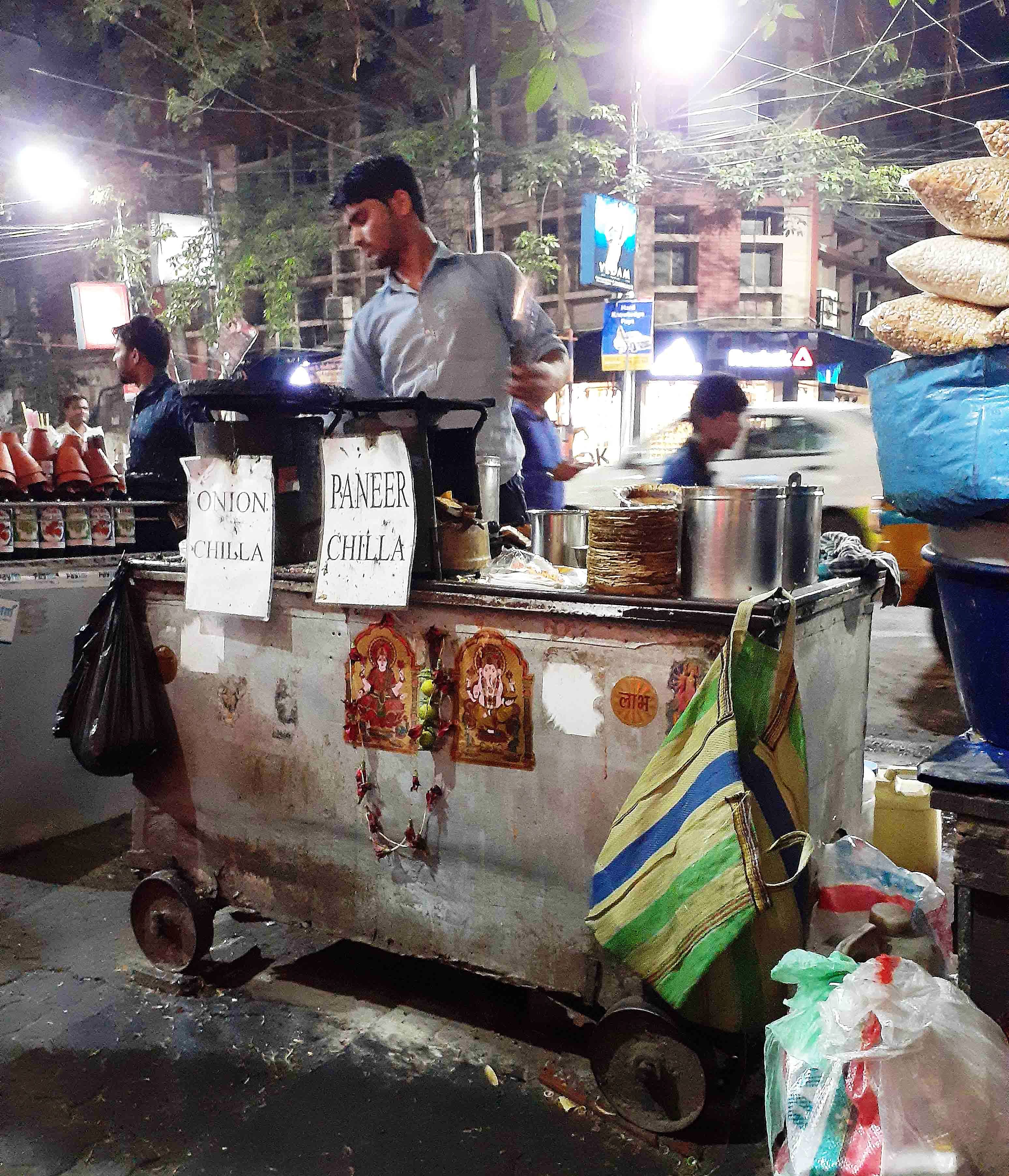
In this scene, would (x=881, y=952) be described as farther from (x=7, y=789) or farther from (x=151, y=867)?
(x=7, y=789)

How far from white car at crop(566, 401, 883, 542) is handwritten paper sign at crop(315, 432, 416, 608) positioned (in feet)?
20.2

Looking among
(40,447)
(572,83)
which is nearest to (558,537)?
(572,83)

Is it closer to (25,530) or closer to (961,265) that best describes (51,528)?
(25,530)

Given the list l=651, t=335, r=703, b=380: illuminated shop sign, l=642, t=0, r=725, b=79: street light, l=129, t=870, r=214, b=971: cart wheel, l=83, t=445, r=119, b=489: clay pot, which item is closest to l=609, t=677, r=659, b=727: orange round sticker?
l=129, t=870, r=214, b=971: cart wheel

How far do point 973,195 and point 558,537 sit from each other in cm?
146

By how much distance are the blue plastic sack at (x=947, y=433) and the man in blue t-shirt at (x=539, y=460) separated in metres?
3.25

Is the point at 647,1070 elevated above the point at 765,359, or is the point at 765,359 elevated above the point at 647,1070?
the point at 765,359

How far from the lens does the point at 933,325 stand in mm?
1627

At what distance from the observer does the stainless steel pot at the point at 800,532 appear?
85.1 inches

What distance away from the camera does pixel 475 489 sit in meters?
2.76

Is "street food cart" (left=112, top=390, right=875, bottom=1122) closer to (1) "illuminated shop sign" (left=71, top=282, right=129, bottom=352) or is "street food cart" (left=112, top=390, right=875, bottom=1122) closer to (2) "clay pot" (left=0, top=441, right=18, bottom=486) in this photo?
(2) "clay pot" (left=0, top=441, right=18, bottom=486)

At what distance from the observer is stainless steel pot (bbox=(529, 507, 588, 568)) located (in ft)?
9.17

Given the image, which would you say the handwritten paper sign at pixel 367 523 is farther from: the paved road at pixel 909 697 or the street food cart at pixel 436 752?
the paved road at pixel 909 697

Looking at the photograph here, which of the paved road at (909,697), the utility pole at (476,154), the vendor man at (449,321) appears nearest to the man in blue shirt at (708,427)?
the vendor man at (449,321)
